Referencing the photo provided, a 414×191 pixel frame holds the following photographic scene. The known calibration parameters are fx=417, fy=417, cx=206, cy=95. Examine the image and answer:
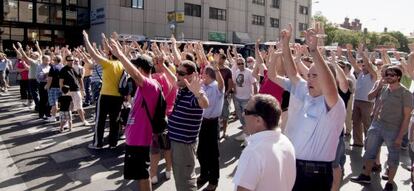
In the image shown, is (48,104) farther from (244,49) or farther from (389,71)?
(244,49)

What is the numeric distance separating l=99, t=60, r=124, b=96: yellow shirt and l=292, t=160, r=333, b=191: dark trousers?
504 cm

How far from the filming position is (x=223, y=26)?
44750mm

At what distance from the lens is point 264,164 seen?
2.41 m

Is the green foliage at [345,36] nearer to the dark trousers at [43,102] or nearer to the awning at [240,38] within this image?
the awning at [240,38]

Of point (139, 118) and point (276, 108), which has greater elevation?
point (276, 108)

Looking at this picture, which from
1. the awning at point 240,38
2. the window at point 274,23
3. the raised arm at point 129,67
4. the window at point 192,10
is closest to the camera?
the raised arm at point 129,67

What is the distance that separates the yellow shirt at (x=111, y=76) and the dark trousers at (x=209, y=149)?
2.59 m

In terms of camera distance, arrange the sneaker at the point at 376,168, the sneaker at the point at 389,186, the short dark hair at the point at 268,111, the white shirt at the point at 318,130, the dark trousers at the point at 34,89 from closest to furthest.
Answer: the short dark hair at the point at 268,111 → the white shirt at the point at 318,130 → the sneaker at the point at 389,186 → the sneaker at the point at 376,168 → the dark trousers at the point at 34,89

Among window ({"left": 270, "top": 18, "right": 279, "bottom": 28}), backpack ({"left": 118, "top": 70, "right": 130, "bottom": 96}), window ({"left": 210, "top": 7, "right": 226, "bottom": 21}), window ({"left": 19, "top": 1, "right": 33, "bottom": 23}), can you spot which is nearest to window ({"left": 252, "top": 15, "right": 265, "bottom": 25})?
window ({"left": 270, "top": 18, "right": 279, "bottom": 28})

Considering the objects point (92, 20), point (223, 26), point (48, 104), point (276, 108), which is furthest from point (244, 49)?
point (276, 108)

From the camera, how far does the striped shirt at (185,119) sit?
4.96 m

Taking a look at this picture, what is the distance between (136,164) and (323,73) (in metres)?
2.61

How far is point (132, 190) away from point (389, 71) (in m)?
4.01

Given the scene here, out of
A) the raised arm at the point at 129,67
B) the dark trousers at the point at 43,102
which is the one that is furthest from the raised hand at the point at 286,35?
the dark trousers at the point at 43,102
